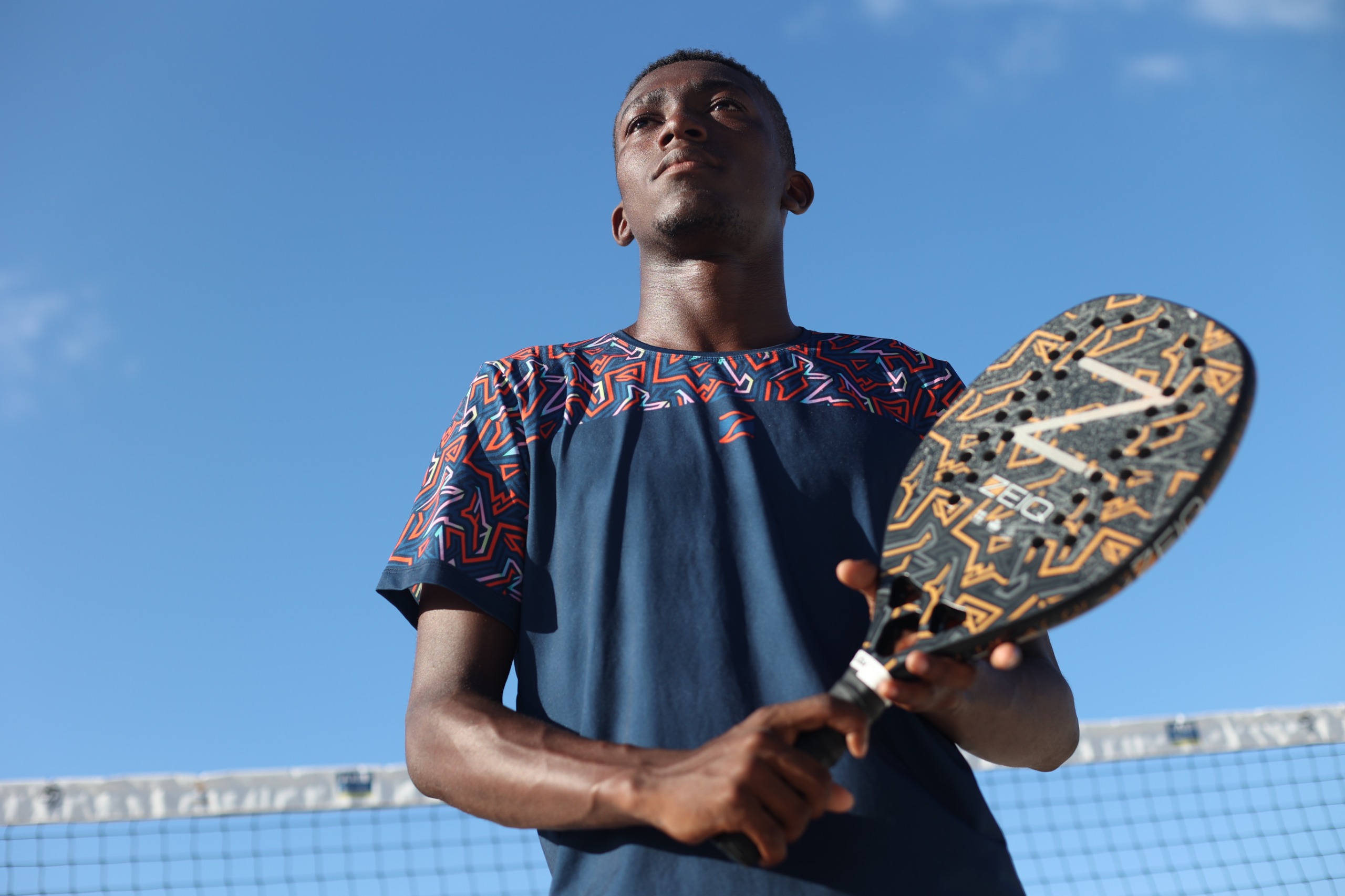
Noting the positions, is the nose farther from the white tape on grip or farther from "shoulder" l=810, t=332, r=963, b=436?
the white tape on grip

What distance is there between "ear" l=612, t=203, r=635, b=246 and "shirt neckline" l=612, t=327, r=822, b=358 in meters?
0.52

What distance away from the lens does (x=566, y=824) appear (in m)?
1.93

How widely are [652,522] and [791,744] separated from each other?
63 centimetres

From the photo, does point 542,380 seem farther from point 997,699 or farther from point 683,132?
point 997,699

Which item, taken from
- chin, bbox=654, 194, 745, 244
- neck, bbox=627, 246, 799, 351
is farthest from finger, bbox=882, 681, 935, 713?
chin, bbox=654, 194, 745, 244

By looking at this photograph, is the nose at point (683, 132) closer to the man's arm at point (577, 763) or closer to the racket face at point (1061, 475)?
the racket face at point (1061, 475)

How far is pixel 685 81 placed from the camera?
322 centimetres

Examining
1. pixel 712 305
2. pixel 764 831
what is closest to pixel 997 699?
pixel 764 831

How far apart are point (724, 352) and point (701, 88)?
2.77 feet

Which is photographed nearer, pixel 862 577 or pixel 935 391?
pixel 862 577

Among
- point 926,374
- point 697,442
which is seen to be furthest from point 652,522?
point 926,374

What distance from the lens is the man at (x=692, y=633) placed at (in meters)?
1.88

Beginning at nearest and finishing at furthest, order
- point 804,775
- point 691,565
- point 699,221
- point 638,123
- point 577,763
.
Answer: point 804,775 → point 577,763 → point 691,565 → point 699,221 → point 638,123

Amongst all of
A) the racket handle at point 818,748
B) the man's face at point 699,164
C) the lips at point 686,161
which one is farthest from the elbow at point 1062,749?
the lips at point 686,161
